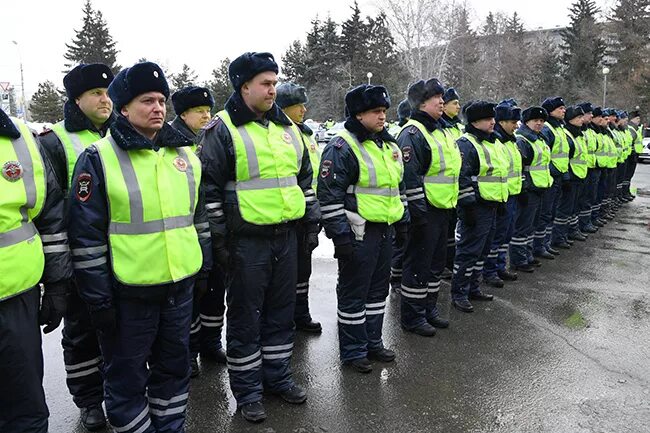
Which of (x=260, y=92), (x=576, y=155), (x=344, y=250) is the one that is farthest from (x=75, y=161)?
(x=576, y=155)

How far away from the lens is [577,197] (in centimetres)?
958

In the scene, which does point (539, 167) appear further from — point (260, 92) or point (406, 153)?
point (260, 92)

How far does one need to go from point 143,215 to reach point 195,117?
7.27ft

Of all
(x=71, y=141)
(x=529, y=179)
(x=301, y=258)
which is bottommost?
(x=301, y=258)

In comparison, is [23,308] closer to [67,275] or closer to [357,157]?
[67,275]

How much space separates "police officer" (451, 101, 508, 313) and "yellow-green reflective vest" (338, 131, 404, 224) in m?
1.66

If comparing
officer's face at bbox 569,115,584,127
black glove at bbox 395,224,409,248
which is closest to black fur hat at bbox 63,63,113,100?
black glove at bbox 395,224,409,248

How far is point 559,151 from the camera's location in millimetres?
8406

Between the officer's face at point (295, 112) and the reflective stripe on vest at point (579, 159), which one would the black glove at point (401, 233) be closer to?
the officer's face at point (295, 112)

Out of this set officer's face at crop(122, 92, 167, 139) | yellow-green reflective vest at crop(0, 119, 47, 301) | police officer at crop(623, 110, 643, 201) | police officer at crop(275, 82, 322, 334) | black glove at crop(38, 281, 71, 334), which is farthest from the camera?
police officer at crop(623, 110, 643, 201)

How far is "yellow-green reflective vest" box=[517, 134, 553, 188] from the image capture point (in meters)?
7.43

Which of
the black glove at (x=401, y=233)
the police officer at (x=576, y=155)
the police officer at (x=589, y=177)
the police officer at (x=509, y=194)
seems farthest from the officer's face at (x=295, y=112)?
the police officer at (x=589, y=177)

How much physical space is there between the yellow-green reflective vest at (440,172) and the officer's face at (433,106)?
0.15 meters

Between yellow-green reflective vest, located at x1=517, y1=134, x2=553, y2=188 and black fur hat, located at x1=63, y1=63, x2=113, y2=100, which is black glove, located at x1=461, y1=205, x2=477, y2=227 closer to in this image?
yellow-green reflective vest, located at x1=517, y1=134, x2=553, y2=188
